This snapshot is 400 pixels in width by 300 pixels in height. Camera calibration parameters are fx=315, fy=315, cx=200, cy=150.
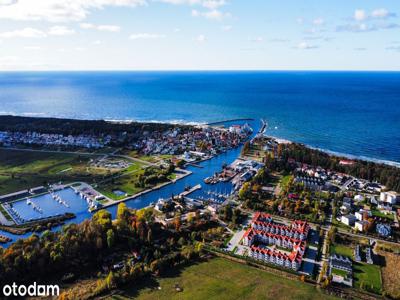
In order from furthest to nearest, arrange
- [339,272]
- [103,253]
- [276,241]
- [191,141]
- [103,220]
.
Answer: [191,141]
[276,241]
[103,220]
[103,253]
[339,272]

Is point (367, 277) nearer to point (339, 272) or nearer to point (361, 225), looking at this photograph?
A: point (339, 272)

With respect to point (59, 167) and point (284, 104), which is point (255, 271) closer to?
point (59, 167)

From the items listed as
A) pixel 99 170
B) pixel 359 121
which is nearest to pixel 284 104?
pixel 359 121

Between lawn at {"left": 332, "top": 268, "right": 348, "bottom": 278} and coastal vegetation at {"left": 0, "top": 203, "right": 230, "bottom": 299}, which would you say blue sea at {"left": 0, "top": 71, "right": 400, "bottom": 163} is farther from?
coastal vegetation at {"left": 0, "top": 203, "right": 230, "bottom": 299}

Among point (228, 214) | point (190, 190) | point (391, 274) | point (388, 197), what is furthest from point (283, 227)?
point (388, 197)

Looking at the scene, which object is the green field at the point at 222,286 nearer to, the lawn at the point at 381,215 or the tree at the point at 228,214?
the tree at the point at 228,214

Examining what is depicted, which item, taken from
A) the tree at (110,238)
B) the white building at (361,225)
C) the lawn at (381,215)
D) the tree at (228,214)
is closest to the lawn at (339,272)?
the white building at (361,225)
